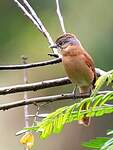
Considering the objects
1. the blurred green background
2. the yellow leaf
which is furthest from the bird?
the blurred green background

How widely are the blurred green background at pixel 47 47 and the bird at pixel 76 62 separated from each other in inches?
189

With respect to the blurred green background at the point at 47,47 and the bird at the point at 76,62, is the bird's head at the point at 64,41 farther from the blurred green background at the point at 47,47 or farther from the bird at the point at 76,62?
the blurred green background at the point at 47,47

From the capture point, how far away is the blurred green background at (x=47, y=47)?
8156 millimetres

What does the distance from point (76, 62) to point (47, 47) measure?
7466mm

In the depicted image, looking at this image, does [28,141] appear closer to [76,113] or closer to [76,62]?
[76,113]

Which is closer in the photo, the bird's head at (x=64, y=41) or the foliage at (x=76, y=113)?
the foliage at (x=76, y=113)

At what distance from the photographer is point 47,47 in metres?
9.95

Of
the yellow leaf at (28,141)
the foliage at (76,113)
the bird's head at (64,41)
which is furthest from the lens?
the bird's head at (64,41)

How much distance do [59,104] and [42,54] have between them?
67.9 inches

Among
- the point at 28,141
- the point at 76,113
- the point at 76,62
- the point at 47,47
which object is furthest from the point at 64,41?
the point at 47,47

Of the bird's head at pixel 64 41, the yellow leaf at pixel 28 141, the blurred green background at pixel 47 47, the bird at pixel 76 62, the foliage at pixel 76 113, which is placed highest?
the blurred green background at pixel 47 47

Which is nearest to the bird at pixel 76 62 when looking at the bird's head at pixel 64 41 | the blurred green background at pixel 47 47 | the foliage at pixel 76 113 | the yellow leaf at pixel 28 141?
the bird's head at pixel 64 41

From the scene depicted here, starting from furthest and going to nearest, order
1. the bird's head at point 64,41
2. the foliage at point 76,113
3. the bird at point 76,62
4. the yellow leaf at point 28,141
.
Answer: the bird's head at point 64,41 → the bird at point 76,62 → the yellow leaf at point 28,141 → the foliage at point 76,113

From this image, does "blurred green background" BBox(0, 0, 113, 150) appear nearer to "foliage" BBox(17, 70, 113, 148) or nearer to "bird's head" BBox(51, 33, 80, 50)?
"bird's head" BBox(51, 33, 80, 50)
